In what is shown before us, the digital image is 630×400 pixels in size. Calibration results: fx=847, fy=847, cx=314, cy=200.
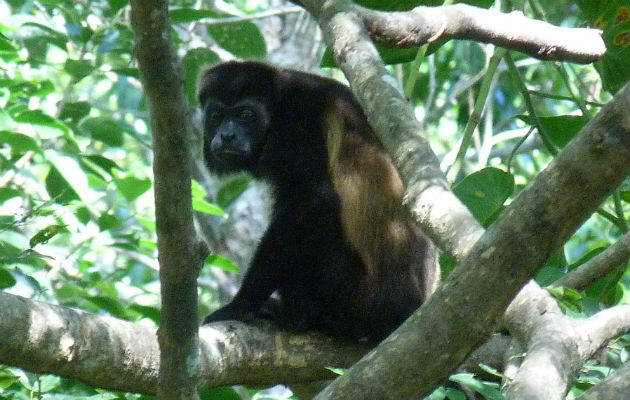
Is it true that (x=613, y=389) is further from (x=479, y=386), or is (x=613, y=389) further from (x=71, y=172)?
(x=71, y=172)

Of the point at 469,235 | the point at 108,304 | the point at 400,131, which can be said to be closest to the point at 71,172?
the point at 108,304

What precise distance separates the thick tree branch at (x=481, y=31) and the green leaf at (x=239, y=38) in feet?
6.18

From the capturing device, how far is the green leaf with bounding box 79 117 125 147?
4.78 metres

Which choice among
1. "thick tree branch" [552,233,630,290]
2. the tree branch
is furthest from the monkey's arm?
the tree branch

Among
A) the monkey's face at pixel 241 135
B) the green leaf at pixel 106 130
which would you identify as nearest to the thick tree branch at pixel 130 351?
the monkey's face at pixel 241 135

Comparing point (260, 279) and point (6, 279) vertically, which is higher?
point (6, 279)

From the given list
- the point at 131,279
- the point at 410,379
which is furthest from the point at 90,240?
the point at 410,379

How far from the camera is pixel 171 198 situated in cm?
209

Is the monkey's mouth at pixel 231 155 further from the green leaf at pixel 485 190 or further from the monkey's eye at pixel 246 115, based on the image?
the green leaf at pixel 485 190

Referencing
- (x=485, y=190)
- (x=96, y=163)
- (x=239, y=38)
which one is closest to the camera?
(x=485, y=190)

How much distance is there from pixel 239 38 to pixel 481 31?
213 cm

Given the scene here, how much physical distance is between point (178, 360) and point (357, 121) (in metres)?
2.20

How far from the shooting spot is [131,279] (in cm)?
693

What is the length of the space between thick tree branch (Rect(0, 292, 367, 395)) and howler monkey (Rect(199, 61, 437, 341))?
23 cm
